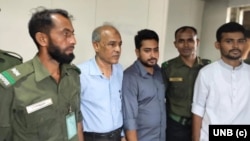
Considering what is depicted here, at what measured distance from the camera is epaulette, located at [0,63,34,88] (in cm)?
132

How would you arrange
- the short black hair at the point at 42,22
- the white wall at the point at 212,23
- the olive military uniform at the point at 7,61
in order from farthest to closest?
the white wall at the point at 212,23 < the olive military uniform at the point at 7,61 < the short black hair at the point at 42,22

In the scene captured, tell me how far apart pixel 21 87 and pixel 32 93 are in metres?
0.06

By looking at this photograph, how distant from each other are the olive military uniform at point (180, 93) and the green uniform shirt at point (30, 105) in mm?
1086

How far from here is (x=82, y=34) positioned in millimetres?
2666

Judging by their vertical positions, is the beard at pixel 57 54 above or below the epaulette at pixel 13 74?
above

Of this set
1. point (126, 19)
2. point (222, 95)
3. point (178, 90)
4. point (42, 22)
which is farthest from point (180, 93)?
point (42, 22)

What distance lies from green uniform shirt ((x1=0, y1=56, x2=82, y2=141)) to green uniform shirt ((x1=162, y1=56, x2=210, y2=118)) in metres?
1.09

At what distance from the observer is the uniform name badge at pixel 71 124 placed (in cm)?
147

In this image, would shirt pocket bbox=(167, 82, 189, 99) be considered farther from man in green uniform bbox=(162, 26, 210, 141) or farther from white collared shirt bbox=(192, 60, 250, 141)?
white collared shirt bbox=(192, 60, 250, 141)

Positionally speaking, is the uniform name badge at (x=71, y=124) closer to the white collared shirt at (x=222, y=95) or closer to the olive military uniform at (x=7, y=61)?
the olive military uniform at (x=7, y=61)

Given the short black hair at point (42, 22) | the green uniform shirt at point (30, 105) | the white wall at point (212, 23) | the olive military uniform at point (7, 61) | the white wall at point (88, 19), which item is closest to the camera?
the green uniform shirt at point (30, 105)

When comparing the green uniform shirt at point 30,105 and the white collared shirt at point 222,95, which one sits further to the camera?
the white collared shirt at point 222,95

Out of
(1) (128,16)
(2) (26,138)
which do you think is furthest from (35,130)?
(1) (128,16)

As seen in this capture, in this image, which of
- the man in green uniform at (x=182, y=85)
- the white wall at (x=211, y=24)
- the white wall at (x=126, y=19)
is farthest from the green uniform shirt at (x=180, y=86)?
the white wall at (x=211, y=24)
